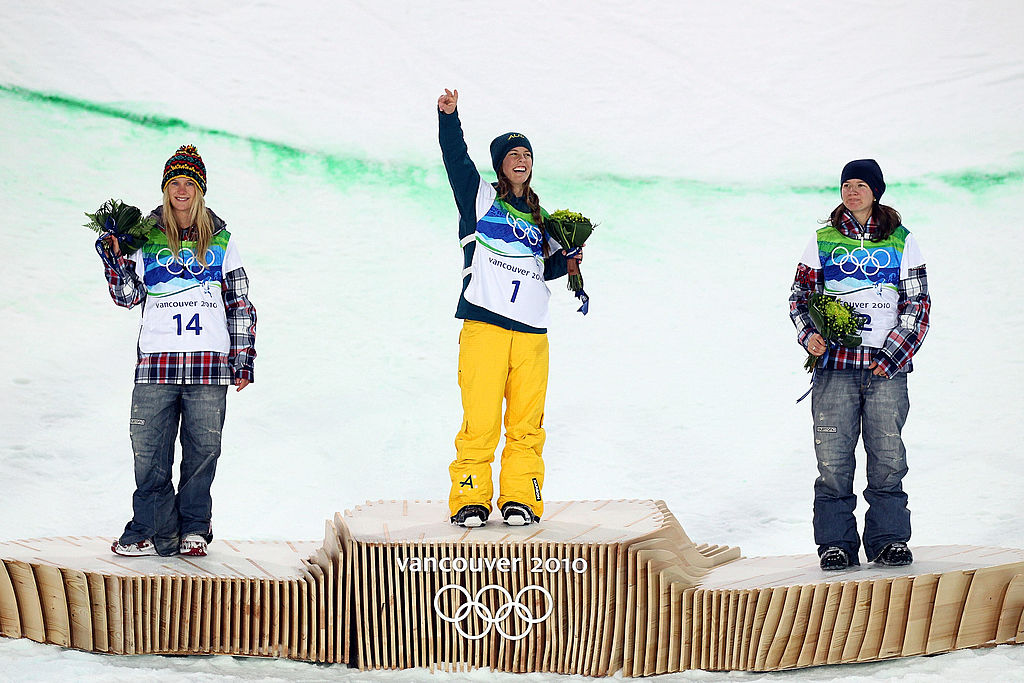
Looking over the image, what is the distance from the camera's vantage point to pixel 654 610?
335cm

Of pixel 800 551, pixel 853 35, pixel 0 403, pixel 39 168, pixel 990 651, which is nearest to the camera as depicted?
pixel 990 651

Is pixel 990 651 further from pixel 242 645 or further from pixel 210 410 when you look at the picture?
pixel 210 410

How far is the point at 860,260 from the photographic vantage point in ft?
11.7

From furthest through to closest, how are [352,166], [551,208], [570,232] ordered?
[352,166], [551,208], [570,232]

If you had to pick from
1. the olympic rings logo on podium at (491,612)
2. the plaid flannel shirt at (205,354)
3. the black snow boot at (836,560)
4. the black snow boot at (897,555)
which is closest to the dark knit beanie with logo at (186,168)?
the plaid flannel shirt at (205,354)

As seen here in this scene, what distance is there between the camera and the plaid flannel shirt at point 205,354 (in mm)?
3535

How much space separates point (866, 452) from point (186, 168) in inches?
98.2

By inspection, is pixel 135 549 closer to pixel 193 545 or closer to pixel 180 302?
pixel 193 545

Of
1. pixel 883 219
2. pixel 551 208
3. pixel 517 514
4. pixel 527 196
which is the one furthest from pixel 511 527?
pixel 551 208

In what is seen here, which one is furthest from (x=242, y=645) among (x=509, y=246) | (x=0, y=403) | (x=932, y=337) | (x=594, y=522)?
(x=932, y=337)

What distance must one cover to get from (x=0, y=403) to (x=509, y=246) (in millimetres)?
4215

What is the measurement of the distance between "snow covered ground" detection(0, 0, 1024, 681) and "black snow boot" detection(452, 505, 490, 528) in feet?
6.49

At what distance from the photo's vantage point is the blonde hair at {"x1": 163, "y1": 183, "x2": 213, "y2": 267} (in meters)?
3.60

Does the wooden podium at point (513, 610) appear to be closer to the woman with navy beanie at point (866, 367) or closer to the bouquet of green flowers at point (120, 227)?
the woman with navy beanie at point (866, 367)
